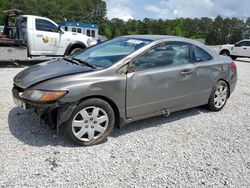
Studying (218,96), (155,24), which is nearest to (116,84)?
(218,96)

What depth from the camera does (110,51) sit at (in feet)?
14.5

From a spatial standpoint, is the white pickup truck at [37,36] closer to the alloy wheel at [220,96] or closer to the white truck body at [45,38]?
the white truck body at [45,38]

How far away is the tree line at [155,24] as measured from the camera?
6950 cm

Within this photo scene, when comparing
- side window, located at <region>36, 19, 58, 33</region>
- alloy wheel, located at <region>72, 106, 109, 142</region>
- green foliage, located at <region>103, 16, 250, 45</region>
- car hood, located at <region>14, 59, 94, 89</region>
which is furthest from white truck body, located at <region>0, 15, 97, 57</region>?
green foliage, located at <region>103, 16, 250, 45</region>

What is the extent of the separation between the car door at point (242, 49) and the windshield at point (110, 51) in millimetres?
16395

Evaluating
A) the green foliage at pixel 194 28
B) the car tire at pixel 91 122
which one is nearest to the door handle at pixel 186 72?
the car tire at pixel 91 122

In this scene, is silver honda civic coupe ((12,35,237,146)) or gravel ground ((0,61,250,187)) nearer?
gravel ground ((0,61,250,187))

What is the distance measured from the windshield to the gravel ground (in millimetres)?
1103

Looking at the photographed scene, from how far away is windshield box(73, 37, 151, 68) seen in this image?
398 cm

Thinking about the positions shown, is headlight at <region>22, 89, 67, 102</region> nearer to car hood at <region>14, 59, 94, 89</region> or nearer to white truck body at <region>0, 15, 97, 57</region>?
car hood at <region>14, 59, 94, 89</region>

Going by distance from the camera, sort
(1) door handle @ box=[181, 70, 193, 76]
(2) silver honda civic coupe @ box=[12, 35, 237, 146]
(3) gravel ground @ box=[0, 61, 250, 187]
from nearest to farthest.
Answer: (3) gravel ground @ box=[0, 61, 250, 187]
(2) silver honda civic coupe @ box=[12, 35, 237, 146]
(1) door handle @ box=[181, 70, 193, 76]

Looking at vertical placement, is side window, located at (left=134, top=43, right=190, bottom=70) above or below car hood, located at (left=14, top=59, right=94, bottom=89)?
above

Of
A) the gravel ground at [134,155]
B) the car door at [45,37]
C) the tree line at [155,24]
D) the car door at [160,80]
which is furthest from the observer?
the tree line at [155,24]

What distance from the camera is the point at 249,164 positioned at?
3395 millimetres
